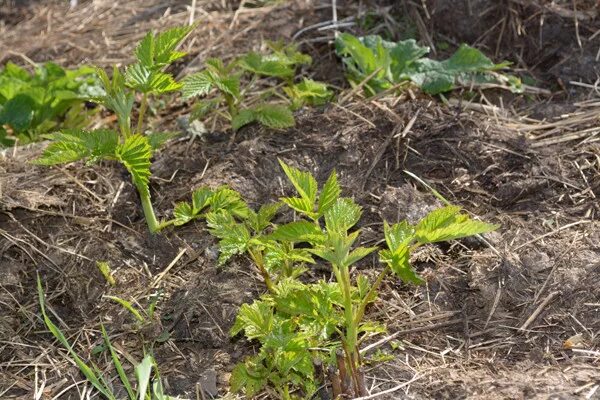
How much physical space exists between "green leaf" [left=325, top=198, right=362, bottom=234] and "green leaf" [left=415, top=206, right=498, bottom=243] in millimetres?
185

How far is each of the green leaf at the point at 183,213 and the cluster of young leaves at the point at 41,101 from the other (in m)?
0.73

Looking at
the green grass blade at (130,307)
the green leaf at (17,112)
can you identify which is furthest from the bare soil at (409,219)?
the green leaf at (17,112)

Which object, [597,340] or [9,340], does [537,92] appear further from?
[9,340]

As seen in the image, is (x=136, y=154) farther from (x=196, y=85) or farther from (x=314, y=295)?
(x=314, y=295)

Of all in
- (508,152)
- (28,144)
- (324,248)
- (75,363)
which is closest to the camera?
(324,248)

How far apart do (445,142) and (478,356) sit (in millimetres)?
863

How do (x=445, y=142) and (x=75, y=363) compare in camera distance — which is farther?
(x=445, y=142)

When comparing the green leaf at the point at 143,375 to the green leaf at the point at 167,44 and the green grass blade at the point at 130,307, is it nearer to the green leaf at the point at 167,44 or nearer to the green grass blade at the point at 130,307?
the green grass blade at the point at 130,307

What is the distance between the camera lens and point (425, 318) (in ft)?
7.73

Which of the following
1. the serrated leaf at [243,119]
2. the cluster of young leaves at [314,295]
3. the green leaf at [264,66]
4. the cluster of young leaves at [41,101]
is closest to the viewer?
the cluster of young leaves at [314,295]

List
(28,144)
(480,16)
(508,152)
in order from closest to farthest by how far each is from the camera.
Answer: (508,152) → (28,144) → (480,16)

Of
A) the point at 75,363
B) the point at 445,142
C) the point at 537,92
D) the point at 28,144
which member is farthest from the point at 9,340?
the point at 537,92

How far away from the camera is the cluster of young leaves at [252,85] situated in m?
2.88

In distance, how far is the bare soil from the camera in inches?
89.0
